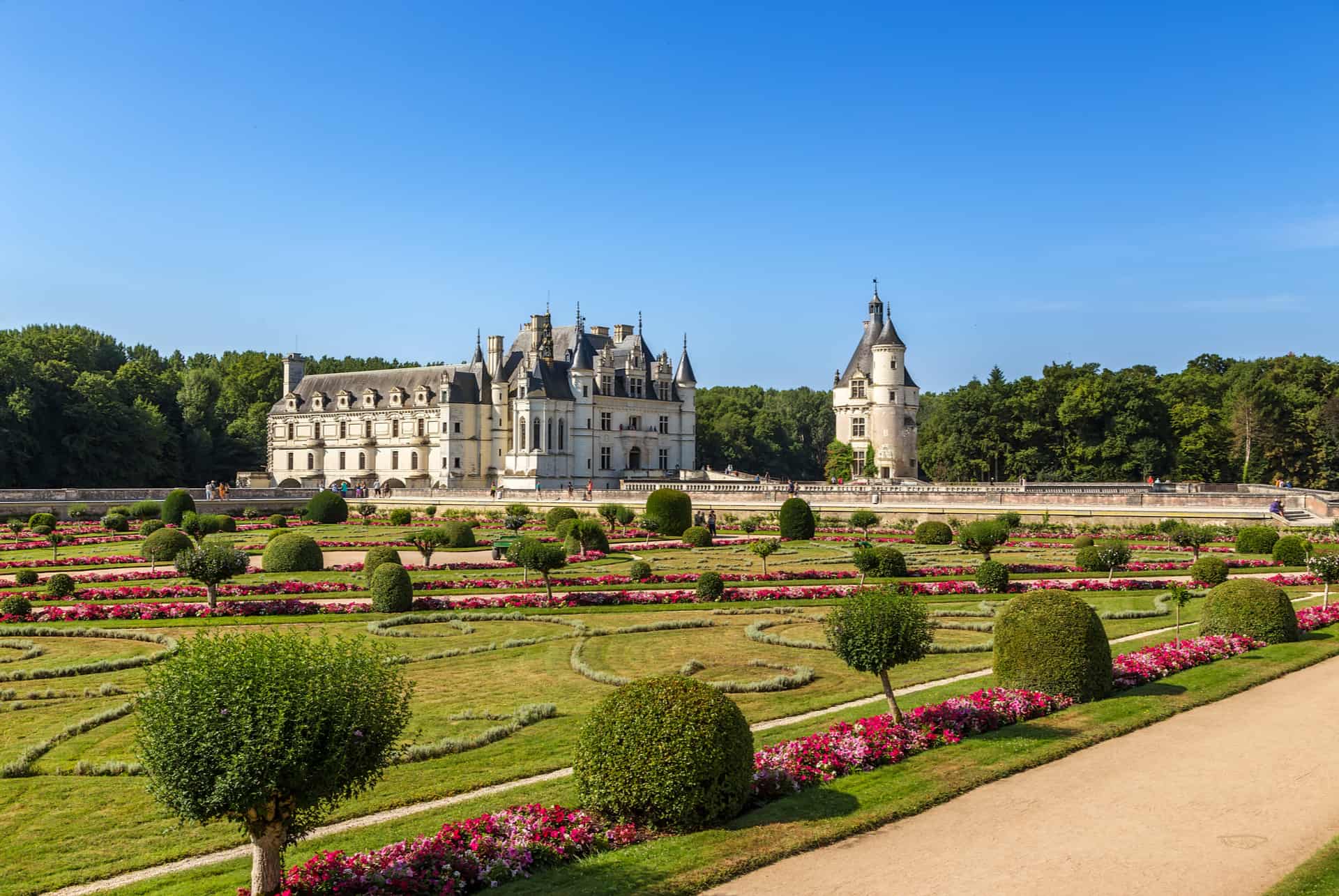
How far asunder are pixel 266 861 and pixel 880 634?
6665 mm

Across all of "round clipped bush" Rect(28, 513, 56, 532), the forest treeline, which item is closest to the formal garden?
"round clipped bush" Rect(28, 513, 56, 532)

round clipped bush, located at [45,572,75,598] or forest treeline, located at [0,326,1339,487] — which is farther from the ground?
forest treeline, located at [0,326,1339,487]

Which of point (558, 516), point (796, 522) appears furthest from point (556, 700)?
point (558, 516)

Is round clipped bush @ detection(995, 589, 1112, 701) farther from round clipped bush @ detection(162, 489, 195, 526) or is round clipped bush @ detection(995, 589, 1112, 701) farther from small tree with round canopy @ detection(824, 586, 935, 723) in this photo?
round clipped bush @ detection(162, 489, 195, 526)

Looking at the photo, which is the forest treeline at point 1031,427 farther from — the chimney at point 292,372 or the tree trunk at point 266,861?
the tree trunk at point 266,861

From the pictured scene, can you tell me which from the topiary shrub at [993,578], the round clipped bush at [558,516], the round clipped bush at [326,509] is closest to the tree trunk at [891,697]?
the topiary shrub at [993,578]

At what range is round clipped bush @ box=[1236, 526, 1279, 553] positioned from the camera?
31.4 metres

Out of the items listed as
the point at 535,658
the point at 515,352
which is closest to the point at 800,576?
the point at 535,658

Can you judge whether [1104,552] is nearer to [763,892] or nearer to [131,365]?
[763,892]

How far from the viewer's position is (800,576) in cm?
2772

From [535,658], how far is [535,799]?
25.7 ft

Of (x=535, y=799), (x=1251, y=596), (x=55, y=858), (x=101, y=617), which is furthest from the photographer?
(x=101, y=617)

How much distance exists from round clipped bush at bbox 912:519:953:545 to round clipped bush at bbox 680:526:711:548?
23.1 ft

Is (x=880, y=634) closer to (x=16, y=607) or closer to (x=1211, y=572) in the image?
(x=1211, y=572)
